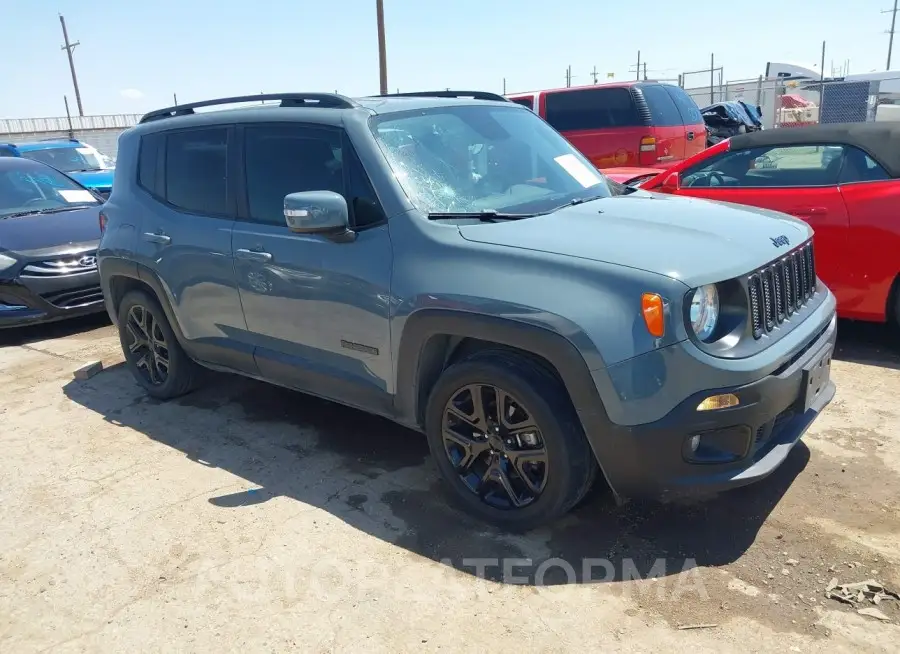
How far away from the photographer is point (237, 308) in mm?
4211

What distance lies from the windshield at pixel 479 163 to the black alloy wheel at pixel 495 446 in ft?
2.99

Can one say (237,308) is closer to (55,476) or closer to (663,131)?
(55,476)

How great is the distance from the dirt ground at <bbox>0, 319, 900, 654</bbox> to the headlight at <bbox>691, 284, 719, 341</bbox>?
94 centimetres

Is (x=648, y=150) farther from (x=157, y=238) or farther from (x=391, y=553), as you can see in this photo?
(x=391, y=553)

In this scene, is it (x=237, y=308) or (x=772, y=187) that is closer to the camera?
(x=237, y=308)

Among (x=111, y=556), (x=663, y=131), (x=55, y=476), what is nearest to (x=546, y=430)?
(x=111, y=556)

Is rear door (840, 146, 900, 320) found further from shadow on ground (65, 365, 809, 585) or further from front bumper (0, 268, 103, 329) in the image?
front bumper (0, 268, 103, 329)

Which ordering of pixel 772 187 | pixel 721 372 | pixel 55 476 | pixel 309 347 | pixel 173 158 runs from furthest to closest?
1. pixel 772 187
2. pixel 173 158
3. pixel 55 476
4. pixel 309 347
5. pixel 721 372

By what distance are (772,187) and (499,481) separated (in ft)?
12.0

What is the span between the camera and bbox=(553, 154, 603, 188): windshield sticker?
13.3 ft

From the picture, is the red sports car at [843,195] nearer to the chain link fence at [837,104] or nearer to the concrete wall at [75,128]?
the chain link fence at [837,104]

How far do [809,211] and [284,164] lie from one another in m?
3.70

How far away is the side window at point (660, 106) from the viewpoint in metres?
10.4

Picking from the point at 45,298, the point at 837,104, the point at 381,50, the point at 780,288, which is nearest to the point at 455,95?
the point at 780,288
